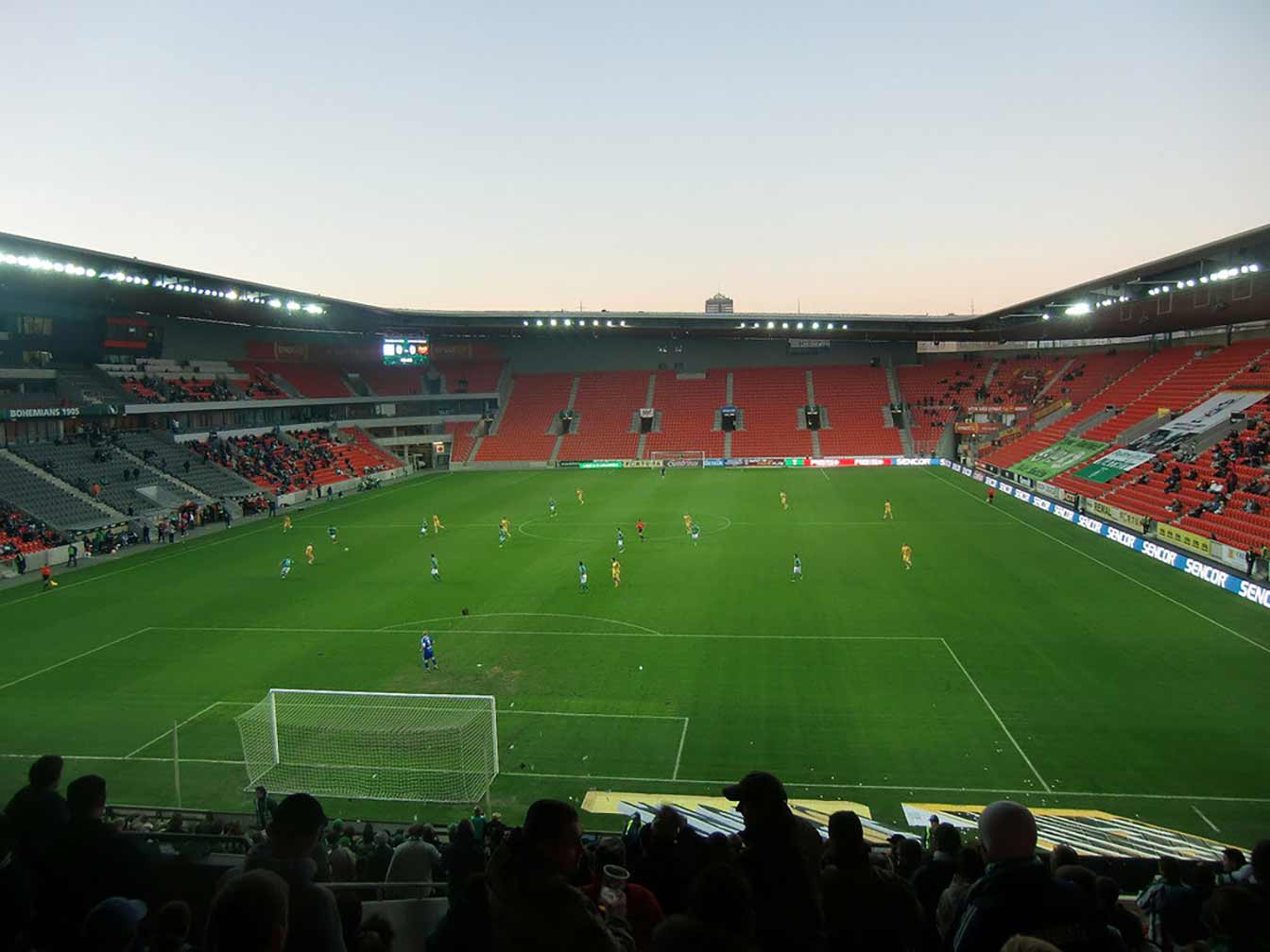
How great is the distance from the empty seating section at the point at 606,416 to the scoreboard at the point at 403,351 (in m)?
15.3

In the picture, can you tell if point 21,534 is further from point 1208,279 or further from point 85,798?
point 1208,279

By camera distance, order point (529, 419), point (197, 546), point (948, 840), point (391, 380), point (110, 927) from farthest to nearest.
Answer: point (391, 380) < point (529, 419) < point (197, 546) < point (948, 840) < point (110, 927)

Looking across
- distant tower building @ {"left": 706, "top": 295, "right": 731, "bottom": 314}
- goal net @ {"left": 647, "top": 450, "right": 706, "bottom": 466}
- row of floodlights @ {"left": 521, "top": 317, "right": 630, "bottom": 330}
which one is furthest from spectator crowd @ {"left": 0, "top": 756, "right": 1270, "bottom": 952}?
distant tower building @ {"left": 706, "top": 295, "right": 731, "bottom": 314}

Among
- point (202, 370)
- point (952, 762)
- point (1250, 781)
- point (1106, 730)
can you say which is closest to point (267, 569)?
point (952, 762)

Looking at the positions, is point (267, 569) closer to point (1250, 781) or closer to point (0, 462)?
point (0, 462)

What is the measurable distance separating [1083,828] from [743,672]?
8.38 metres

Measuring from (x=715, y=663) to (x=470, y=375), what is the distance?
64905 millimetres

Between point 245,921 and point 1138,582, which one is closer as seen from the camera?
point 245,921

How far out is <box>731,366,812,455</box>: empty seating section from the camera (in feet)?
229

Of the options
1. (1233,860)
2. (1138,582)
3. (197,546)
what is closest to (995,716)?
(1233,860)

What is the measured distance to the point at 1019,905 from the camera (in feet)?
10.2

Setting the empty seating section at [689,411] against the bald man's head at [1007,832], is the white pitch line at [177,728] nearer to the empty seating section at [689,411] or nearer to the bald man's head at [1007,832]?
the bald man's head at [1007,832]

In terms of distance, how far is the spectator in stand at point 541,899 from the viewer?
303 centimetres

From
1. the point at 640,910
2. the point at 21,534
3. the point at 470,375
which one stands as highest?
the point at 470,375
